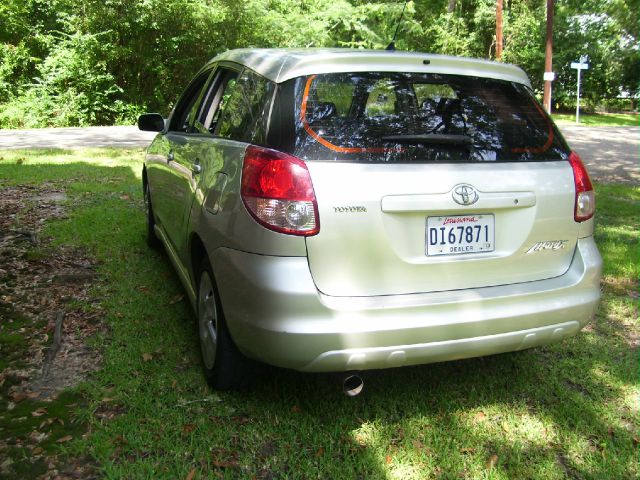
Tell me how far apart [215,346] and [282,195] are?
3.36ft

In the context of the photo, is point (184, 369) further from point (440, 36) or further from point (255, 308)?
point (440, 36)

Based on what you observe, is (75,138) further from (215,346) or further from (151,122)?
(215,346)

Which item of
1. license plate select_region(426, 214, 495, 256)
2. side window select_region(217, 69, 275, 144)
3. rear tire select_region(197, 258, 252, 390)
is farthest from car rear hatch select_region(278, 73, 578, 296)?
rear tire select_region(197, 258, 252, 390)

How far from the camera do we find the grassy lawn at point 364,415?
255 centimetres

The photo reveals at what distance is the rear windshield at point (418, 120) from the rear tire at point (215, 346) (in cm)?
96

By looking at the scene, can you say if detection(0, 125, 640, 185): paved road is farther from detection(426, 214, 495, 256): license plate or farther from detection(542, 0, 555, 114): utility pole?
detection(426, 214, 495, 256): license plate

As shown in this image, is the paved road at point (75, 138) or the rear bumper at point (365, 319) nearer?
the rear bumper at point (365, 319)

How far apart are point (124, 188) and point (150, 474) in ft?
20.7

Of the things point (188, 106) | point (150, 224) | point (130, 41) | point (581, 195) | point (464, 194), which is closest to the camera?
point (464, 194)

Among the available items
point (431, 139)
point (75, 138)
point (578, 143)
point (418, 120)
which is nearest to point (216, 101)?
point (418, 120)

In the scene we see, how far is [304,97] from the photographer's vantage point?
2.58m

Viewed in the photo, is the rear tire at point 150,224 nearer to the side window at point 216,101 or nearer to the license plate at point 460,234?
the side window at point 216,101

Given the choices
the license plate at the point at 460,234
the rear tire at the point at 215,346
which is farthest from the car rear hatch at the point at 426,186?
the rear tire at the point at 215,346

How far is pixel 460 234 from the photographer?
2.57 meters
